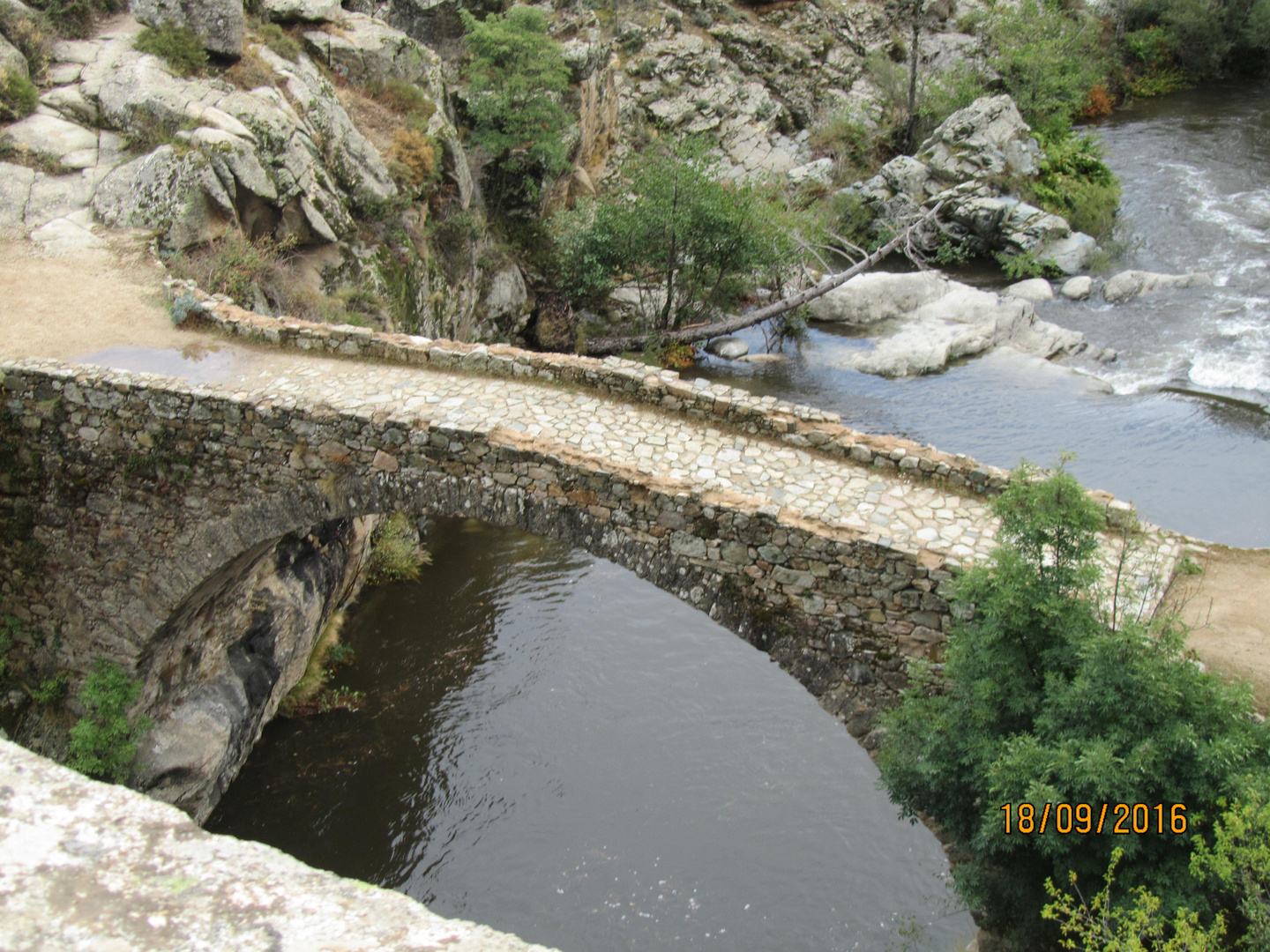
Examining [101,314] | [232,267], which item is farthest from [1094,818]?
[232,267]

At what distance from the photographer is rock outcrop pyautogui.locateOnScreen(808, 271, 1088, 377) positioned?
24.7 meters

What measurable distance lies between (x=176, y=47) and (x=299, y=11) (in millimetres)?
4630

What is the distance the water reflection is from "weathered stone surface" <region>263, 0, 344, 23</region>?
15.8 metres

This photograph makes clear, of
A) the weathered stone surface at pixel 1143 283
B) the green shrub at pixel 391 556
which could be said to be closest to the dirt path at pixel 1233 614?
the green shrub at pixel 391 556

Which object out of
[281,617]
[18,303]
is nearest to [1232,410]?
[281,617]

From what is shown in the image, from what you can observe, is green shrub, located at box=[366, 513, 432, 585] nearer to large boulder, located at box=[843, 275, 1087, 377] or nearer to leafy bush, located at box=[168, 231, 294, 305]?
leafy bush, located at box=[168, 231, 294, 305]

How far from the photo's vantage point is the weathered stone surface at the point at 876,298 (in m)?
27.2

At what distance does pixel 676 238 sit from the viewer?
2438 centimetres

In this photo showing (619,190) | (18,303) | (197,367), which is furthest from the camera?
(619,190)

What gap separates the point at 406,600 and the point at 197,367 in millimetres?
7074

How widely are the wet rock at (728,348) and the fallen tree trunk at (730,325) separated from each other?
0.32m

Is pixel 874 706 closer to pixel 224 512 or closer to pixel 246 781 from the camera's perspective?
pixel 224 512

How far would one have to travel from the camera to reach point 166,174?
16.7 m

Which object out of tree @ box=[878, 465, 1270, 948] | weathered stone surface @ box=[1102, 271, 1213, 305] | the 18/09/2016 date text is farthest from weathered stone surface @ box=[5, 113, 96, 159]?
weathered stone surface @ box=[1102, 271, 1213, 305]
